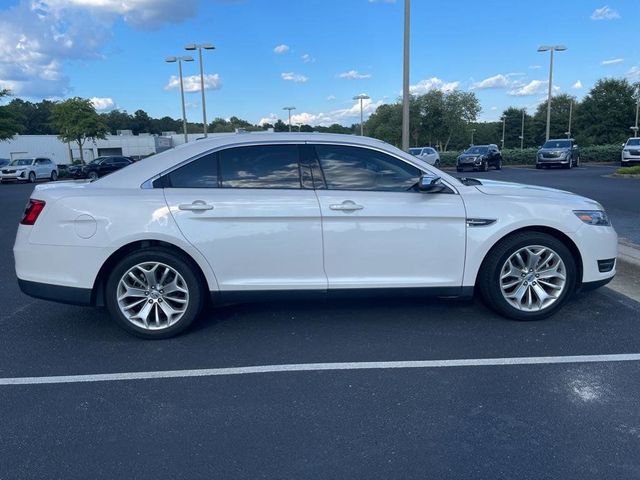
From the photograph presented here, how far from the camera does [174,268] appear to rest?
4262 mm

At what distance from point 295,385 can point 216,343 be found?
103cm

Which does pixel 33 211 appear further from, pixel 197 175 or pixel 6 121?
pixel 6 121

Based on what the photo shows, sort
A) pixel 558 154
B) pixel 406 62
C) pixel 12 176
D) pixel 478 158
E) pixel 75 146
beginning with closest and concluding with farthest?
pixel 406 62, pixel 558 154, pixel 478 158, pixel 12 176, pixel 75 146

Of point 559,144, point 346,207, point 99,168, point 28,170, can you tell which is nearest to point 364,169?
point 346,207

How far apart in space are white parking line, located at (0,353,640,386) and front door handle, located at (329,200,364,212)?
122 centimetres

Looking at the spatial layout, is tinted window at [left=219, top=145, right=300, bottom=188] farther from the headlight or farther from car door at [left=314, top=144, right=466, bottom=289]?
the headlight

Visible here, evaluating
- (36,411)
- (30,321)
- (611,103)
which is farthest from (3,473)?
(611,103)

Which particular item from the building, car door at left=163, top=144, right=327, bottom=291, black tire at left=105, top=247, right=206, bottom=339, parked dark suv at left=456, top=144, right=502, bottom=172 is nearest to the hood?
car door at left=163, top=144, right=327, bottom=291

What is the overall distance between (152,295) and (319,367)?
155 centimetres

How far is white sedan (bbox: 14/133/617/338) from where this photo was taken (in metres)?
4.20

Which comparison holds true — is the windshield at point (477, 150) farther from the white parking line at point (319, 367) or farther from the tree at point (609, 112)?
the tree at point (609, 112)

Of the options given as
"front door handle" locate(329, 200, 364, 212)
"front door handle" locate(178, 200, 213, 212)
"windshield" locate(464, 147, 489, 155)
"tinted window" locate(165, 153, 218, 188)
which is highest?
"tinted window" locate(165, 153, 218, 188)

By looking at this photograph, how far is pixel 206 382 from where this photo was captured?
3.59m

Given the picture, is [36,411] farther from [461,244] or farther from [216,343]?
[461,244]
